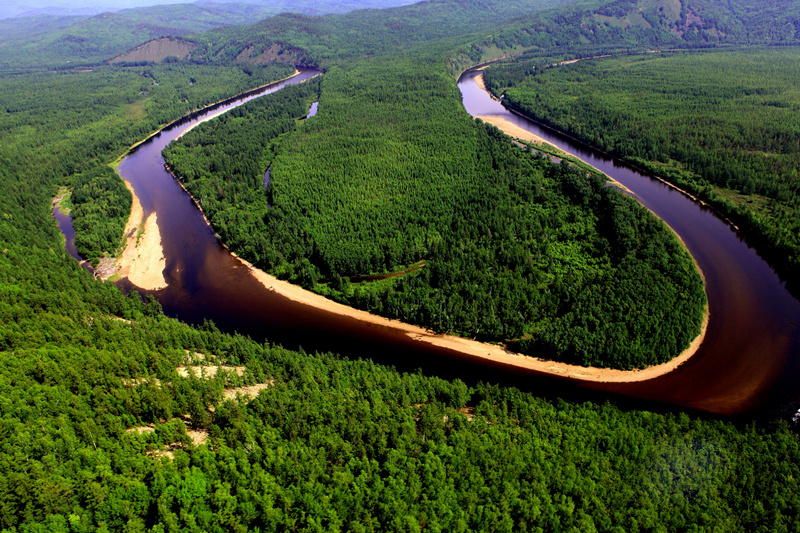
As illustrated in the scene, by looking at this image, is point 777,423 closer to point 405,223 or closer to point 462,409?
point 462,409

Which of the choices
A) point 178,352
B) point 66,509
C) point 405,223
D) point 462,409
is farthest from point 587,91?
point 66,509

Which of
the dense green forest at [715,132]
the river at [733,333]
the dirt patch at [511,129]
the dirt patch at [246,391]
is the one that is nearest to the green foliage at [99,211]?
the dirt patch at [246,391]

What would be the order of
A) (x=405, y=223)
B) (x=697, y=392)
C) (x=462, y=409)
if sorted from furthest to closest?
(x=405, y=223) < (x=697, y=392) < (x=462, y=409)

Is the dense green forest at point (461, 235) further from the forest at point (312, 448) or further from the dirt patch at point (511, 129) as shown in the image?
the dirt patch at point (511, 129)

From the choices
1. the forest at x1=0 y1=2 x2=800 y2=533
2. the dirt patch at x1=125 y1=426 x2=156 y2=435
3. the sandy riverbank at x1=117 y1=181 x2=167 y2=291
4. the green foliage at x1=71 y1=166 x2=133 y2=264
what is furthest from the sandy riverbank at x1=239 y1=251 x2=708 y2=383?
the green foliage at x1=71 y1=166 x2=133 y2=264

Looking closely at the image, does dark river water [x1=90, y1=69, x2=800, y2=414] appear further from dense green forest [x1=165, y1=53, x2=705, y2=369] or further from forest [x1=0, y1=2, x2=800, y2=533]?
forest [x1=0, y1=2, x2=800, y2=533]

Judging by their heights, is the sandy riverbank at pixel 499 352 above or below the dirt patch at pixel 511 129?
below
